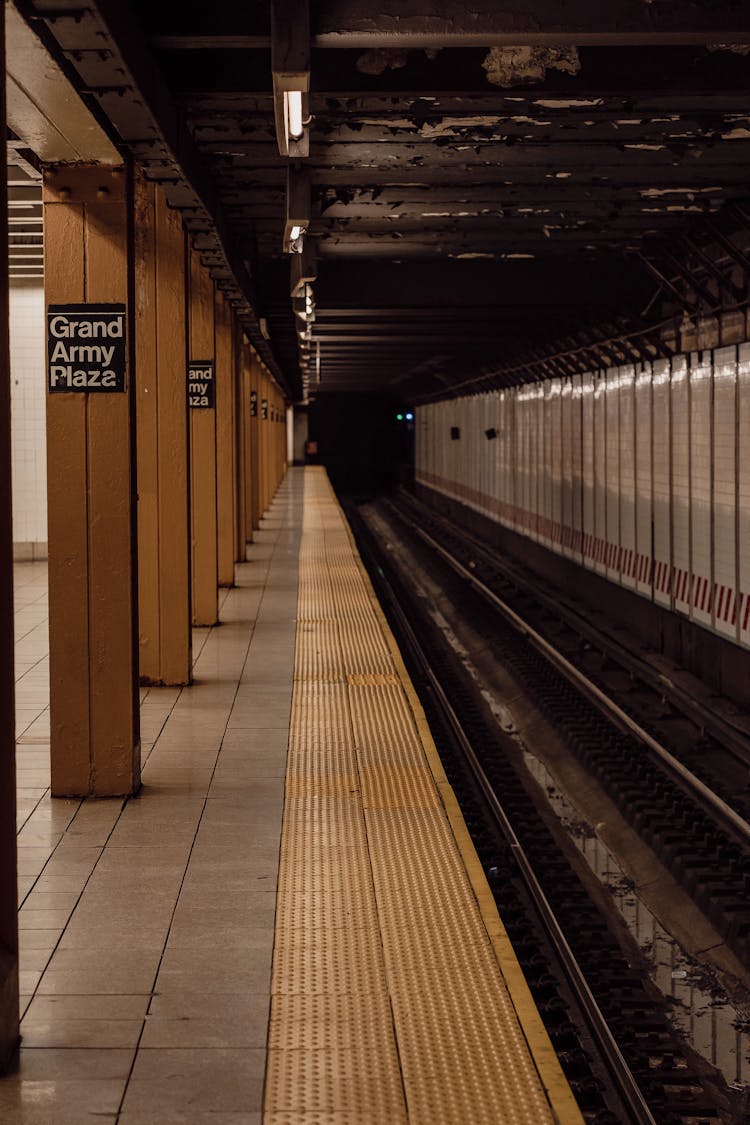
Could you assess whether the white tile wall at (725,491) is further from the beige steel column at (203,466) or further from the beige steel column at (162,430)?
the beige steel column at (162,430)

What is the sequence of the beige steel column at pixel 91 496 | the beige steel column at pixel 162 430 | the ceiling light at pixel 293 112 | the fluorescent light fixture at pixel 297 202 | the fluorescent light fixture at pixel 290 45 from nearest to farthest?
the fluorescent light fixture at pixel 290 45 < the ceiling light at pixel 293 112 < the beige steel column at pixel 91 496 < the fluorescent light fixture at pixel 297 202 < the beige steel column at pixel 162 430

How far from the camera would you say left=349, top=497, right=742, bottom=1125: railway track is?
5.70 meters

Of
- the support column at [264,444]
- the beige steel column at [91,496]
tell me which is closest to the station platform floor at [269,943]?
the beige steel column at [91,496]

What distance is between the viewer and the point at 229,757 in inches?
321

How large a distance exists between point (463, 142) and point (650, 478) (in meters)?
7.46

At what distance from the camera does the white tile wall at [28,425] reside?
18.7 m

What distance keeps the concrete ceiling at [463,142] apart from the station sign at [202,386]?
1.15m

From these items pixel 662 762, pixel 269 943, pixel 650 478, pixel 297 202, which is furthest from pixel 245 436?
pixel 269 943

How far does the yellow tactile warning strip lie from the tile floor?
0.12 meters

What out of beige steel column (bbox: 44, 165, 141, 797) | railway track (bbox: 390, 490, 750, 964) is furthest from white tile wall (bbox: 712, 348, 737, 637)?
beige steel column (bbox: 44, 165, 141, 797)

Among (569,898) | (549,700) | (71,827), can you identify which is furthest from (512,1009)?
(549,700)

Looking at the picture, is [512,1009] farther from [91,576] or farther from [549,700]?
[549,700]

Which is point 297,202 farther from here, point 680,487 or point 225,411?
point 680,487

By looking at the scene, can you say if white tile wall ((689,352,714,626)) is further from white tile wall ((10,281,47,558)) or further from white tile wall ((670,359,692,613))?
white tile wall ((10,281,47,558))
